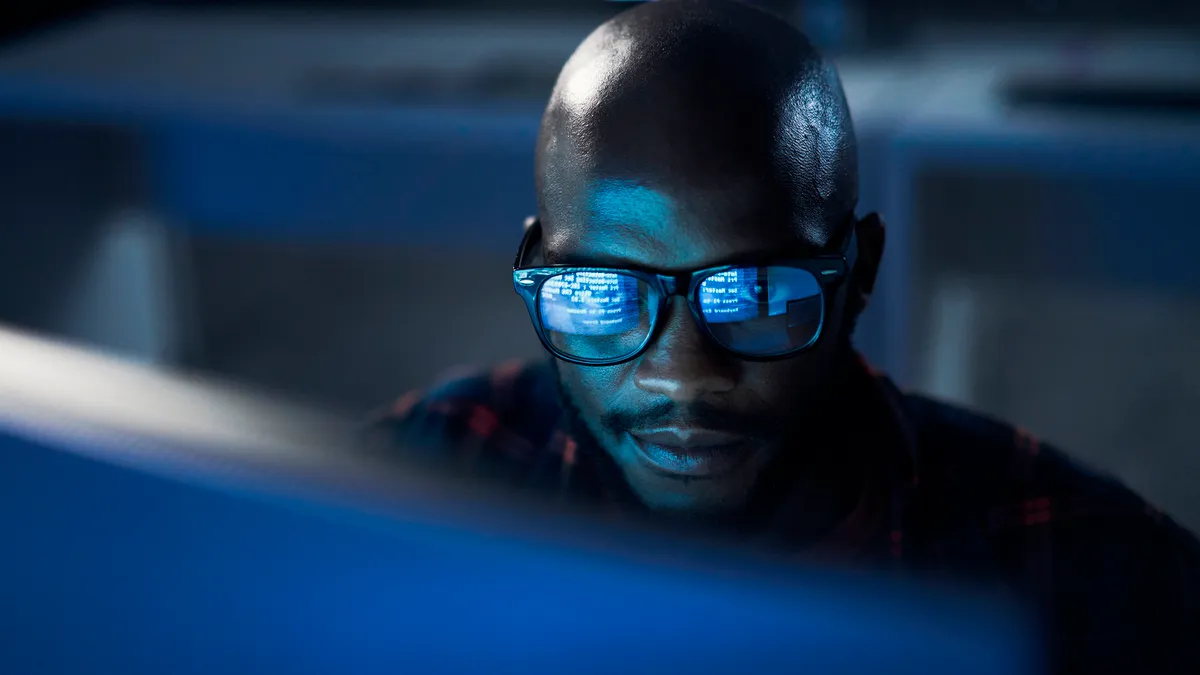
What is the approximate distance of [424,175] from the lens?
2408 mm

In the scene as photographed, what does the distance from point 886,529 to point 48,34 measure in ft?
8.95

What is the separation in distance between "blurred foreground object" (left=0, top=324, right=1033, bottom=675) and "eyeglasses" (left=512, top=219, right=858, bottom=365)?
1.49 ft

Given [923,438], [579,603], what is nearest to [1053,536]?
[923,438]

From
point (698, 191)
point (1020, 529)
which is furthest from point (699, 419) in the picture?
point (1020, 529)

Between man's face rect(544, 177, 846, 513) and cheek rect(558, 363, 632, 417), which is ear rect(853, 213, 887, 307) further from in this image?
cheek rect(558, 363, 632, 417)

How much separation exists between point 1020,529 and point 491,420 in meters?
0.46

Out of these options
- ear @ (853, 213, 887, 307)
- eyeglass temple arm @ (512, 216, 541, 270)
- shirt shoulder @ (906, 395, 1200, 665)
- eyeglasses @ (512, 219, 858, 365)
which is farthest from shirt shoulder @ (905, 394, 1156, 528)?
eyeglass temple arm @ (512, 216, 541, 270)

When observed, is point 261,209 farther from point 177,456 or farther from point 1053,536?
point 177,456

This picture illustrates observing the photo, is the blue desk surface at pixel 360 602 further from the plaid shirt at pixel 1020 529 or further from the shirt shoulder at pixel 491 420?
the shirt shoulder at pixel 491 420

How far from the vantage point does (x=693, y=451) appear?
30.0 inches

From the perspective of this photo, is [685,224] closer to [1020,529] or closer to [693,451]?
[693,451]

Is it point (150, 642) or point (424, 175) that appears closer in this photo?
point (150, 642)

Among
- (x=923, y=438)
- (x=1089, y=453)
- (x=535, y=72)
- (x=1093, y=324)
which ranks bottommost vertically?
(x=1089, y=453)

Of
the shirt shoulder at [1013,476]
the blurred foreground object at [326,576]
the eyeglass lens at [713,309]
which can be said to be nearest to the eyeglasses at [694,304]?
the eyeglass lens at [713,309]
